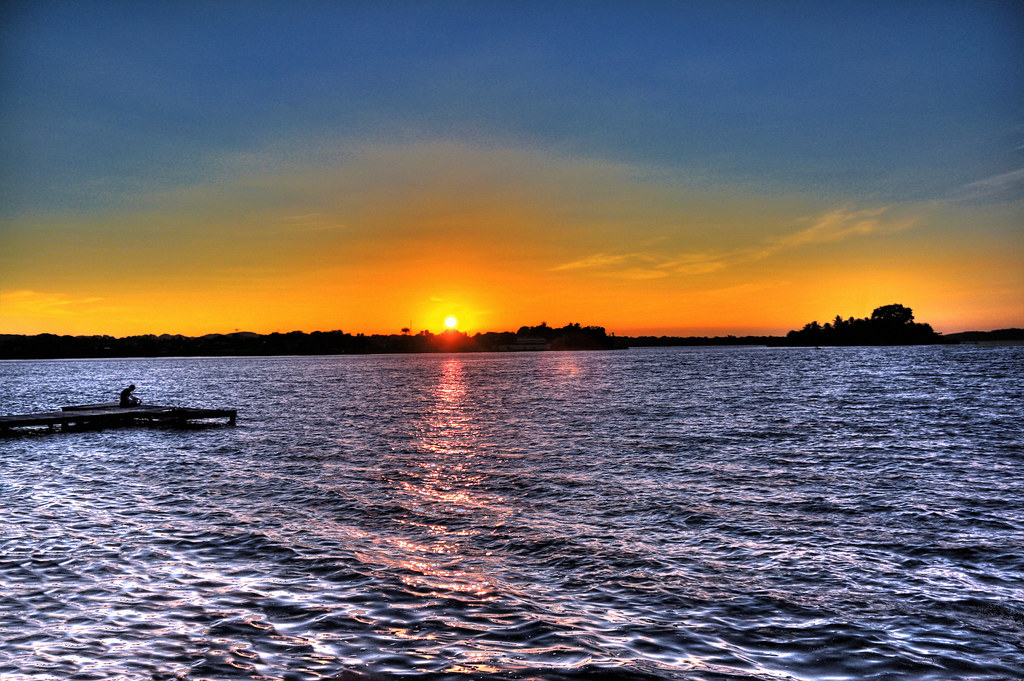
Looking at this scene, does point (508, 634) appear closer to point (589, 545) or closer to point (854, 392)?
point (589, 545)

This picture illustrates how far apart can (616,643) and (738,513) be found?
404 inches

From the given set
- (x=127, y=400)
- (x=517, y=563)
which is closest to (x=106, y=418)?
(x=127, y=400)

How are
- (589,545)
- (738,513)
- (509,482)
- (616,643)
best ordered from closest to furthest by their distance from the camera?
(616,643) → (589,545) → (738,513) → (509,482)

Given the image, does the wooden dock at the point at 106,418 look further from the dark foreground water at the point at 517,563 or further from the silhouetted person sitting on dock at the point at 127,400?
the dark foreground water at the point at 517,563

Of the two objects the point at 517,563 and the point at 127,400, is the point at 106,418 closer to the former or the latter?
the point at 127,400

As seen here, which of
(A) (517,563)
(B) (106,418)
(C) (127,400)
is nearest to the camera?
(A) (517,563)

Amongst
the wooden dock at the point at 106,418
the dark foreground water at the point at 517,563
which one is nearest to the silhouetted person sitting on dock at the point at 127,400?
the wooden dock at the point at 106,418

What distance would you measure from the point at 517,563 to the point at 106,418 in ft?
139

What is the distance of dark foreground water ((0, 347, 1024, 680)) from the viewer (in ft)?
31.5

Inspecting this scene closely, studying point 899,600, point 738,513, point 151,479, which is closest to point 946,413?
point 738,513

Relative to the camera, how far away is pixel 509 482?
79.4 feet

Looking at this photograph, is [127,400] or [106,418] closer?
[106,418]

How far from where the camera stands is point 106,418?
148 feet

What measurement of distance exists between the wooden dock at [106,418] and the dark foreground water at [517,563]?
39.4 ft
